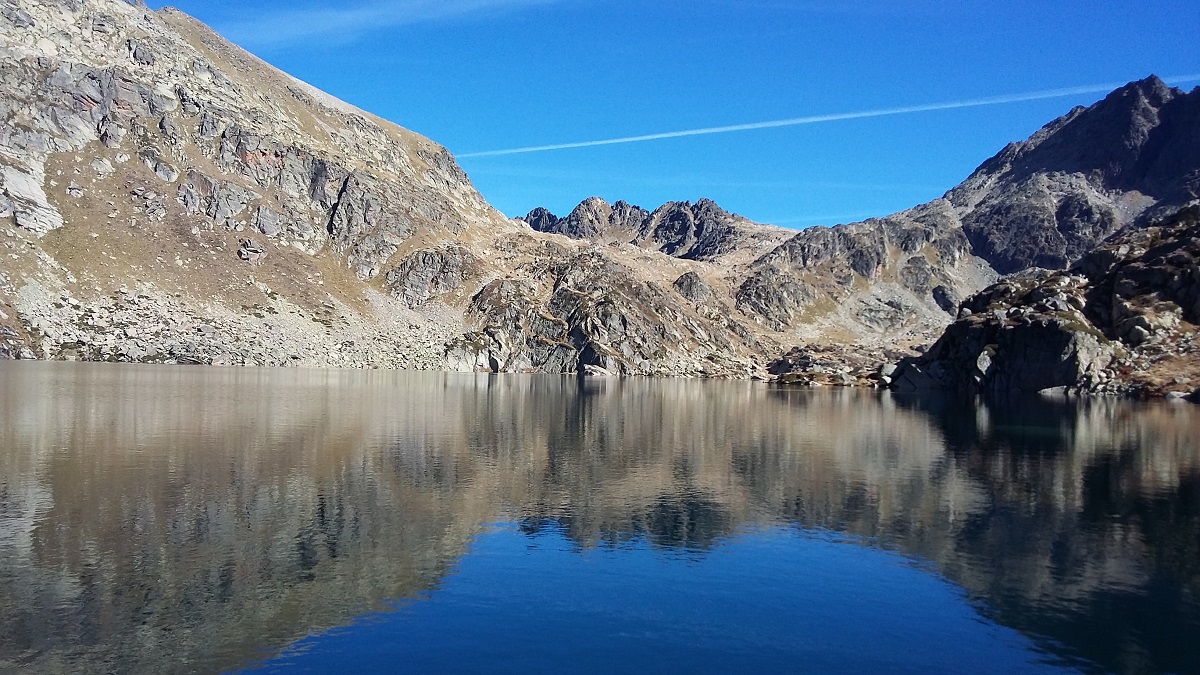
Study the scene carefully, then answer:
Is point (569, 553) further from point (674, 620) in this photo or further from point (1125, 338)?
point (1125, 338)

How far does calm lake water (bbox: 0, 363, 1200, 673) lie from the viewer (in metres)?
27.3

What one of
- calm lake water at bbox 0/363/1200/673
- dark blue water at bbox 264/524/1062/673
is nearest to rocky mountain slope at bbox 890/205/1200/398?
calm lake water at bbox 0/363/1200/673

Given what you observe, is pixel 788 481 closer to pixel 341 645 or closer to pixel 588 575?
pixel 588 575

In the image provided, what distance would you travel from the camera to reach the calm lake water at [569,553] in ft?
89.5

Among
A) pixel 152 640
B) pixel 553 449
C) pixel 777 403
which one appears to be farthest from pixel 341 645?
pixel 777 403

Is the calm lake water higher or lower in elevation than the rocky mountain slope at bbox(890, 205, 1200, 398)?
lower

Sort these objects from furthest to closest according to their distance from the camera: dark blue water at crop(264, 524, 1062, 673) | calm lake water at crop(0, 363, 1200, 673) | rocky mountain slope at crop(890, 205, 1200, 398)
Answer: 1. rocky mountain slope at crop(890, 205, 1200, 398)
2. calm lake water at crop(0, 363, 1200, 673)
3. dark blue water at crop(264, 524, 1062, 673)

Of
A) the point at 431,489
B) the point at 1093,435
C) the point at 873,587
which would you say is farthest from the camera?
the point at 1093,435

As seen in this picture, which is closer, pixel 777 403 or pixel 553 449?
pixel 553 449

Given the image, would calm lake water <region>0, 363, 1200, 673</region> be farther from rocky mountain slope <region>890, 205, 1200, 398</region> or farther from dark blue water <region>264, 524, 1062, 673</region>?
rocky mountain slope <region>890, 205, 1200, 398</region>

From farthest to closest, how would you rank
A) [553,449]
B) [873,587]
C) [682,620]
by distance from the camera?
[553,449] < [873,587] < [682,620]

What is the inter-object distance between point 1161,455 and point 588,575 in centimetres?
6941

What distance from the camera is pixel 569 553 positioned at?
39.2 metres

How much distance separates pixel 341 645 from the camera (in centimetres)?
2689
